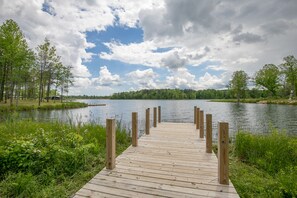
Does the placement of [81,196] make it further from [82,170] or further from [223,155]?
[223,155]

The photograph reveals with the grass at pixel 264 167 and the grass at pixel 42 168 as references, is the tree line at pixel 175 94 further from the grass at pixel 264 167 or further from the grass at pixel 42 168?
the grass at pixel 42 168

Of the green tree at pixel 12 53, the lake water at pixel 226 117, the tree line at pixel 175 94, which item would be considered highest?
the green tree at pixel 12 53

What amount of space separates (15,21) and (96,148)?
90.2 ft

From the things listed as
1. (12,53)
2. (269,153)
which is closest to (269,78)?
(269,153)

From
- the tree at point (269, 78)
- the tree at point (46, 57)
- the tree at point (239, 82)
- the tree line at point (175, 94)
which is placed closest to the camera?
the tree at point (46, 57)

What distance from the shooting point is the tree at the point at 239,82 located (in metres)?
49.6

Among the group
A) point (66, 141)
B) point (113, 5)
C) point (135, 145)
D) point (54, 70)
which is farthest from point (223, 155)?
point (54, 70)

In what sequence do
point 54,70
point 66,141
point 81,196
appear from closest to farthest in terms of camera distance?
point 81,196 → point 66,141 → point 54,70

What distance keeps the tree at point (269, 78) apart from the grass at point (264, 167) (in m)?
49.5

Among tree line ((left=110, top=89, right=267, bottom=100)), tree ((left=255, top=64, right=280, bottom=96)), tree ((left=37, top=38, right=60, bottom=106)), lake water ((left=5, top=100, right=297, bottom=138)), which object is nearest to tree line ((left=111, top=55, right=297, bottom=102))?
tree ((left=255, top=64, right=280, bottom=96))

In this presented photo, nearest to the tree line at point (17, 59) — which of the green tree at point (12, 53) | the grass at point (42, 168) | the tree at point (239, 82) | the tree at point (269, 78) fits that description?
the green tree at point (12, 53)

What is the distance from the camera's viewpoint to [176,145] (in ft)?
18.6

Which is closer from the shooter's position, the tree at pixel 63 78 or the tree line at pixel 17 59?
the tree line at pixel 17 59

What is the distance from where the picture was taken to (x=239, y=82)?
4956 centimetres
